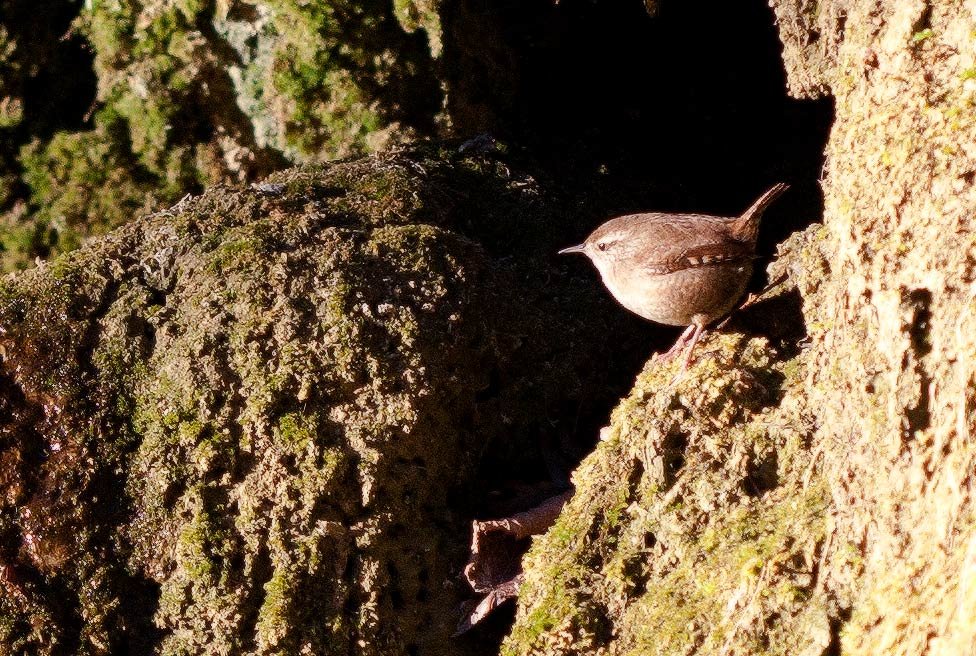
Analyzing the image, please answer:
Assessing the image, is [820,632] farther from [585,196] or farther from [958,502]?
[585,196]

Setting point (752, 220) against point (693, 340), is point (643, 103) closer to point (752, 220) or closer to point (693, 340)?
point (752, 220)

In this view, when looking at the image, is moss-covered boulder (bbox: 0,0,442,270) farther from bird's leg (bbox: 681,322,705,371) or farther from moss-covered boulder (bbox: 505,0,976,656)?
moss-covered boulder (bbox: 505,0,976,656)

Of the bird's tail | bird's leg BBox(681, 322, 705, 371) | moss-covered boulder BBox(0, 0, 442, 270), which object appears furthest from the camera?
moss-covered boulder BBox(0, 0, 442, 270)

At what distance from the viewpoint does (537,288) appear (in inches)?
185

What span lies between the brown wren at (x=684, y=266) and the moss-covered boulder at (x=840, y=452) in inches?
20.8

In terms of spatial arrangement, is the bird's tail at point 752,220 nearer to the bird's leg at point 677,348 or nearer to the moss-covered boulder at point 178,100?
Result: the bird's leg at point 677,348

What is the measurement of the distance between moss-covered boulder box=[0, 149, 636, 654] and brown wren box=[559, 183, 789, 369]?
1.34 feet

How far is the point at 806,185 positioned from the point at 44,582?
4590mm

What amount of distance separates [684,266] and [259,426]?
1.96 metres

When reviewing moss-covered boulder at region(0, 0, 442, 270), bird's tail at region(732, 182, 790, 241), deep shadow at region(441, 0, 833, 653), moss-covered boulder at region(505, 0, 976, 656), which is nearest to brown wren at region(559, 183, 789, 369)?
bird's tail at region(732, 182, 790, 241)

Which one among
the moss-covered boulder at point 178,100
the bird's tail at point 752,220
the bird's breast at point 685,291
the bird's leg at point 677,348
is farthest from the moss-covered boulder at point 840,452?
the moss-covered boulder at point 178,100

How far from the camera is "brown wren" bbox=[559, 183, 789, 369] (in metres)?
4.30

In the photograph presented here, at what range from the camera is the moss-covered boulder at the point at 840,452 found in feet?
7.86

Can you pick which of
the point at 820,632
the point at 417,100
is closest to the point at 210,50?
the point at 417,100
